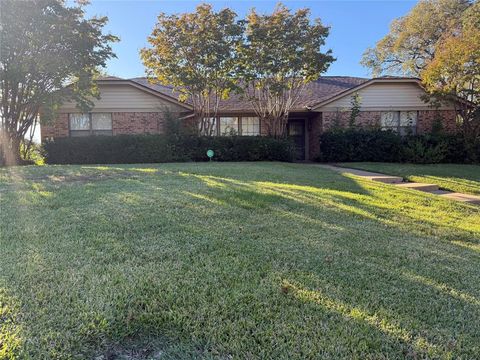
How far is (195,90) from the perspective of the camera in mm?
14508

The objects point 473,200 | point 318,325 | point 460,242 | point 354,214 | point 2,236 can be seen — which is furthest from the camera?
point 473,200

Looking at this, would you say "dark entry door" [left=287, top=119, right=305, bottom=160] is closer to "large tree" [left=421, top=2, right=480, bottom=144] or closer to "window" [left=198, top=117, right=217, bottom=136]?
"window" [left=198, top=117, right=217, bottom=136]

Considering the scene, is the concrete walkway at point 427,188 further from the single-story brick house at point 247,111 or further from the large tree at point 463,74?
the single-story brick house at point 247,111

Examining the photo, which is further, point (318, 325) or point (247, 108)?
point (247, 108)

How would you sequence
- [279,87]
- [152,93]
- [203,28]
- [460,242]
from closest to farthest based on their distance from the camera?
[460,242], [203,28], [279,87], [152,93]

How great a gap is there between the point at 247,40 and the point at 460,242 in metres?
11.8

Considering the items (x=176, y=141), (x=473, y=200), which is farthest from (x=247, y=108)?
(x=473, y=200)

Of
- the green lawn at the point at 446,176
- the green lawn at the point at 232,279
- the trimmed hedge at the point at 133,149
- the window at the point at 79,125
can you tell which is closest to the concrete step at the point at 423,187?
Result: the green lawn at the point at 446,176

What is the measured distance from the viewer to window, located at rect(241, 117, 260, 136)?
57.8ft

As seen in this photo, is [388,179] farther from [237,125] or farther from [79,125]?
[79,125]

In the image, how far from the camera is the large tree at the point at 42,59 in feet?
37.7

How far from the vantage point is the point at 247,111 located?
16531 mm

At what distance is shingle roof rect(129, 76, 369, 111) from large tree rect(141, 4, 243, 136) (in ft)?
4.88

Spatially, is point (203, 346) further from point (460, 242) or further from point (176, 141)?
point (176, 141)
